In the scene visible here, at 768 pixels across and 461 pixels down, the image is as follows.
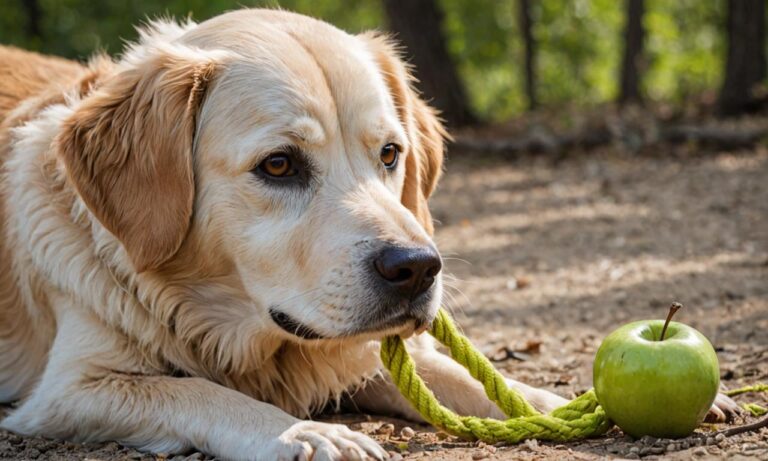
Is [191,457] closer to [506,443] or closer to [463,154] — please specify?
[506,443]

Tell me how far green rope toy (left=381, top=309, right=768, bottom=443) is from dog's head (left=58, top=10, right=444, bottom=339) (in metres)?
0.31

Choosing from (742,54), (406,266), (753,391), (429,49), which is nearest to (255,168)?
(406,266)

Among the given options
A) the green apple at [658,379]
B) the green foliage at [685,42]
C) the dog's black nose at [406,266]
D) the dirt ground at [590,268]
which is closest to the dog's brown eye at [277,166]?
the dog's black nose at [406,266]

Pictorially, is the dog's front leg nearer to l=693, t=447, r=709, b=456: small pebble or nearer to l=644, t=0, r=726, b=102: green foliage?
l=693, t=447, r=709, b=456: small pebble

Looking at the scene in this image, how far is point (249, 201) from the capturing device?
146 inches

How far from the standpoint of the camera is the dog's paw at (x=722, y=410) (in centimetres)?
361

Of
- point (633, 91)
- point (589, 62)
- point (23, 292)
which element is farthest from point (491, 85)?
point (23, 292)

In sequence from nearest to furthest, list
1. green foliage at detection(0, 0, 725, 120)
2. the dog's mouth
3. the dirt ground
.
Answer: the dog's mouth → the dirt ground → green foliage at detection(0, 0, 725, 120)

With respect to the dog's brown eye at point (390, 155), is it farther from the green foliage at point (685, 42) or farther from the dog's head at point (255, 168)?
the green foliage at point (685, 42)

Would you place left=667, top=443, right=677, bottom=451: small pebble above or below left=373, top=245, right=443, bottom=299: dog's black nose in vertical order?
below

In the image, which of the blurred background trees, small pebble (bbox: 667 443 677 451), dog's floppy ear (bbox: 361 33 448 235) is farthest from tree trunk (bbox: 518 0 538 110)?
small pebble (bbox: 667 443 677 451)

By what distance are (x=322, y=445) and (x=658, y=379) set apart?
105cm

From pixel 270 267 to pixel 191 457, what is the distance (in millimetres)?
693

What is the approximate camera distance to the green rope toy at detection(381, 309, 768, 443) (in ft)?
11.5
